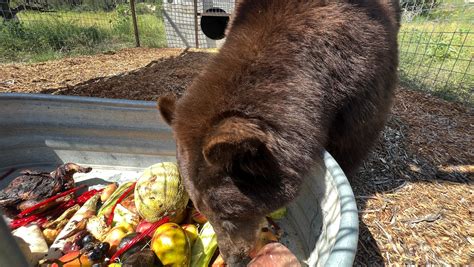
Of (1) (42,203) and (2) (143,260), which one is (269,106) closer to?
(2) (143,260)

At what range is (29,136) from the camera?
307 centimetres

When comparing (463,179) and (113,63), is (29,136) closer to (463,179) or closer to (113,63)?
(113,63)

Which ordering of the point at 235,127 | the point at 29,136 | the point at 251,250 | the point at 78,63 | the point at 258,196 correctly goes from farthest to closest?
the point at 78,63
the point at 29,136
the point at 251,250
the point at 258,196
the point at 235,127

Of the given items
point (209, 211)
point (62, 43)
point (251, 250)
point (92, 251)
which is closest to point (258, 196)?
point (209, 211)

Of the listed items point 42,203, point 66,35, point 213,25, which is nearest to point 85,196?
point 42,203

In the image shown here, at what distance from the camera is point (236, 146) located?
4.83ft

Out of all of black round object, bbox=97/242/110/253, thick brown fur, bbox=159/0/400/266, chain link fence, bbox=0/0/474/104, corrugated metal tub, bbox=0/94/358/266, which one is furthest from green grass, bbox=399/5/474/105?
black round object, bbox=97/242/110/253

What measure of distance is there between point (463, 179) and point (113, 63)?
7.09m

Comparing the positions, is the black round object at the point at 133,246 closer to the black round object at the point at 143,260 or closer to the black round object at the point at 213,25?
the black round object at the point at 143,260

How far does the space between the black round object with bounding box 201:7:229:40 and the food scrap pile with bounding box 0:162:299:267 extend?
8250 millimetres

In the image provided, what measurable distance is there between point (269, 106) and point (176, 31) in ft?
29.6

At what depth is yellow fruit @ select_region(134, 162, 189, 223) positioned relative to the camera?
2201mm

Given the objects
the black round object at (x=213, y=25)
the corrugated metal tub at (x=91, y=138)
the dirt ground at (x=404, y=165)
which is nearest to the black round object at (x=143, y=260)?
the corrugated metal tub at (x=91, y=138)

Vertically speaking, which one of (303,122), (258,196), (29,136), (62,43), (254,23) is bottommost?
(62,43)
